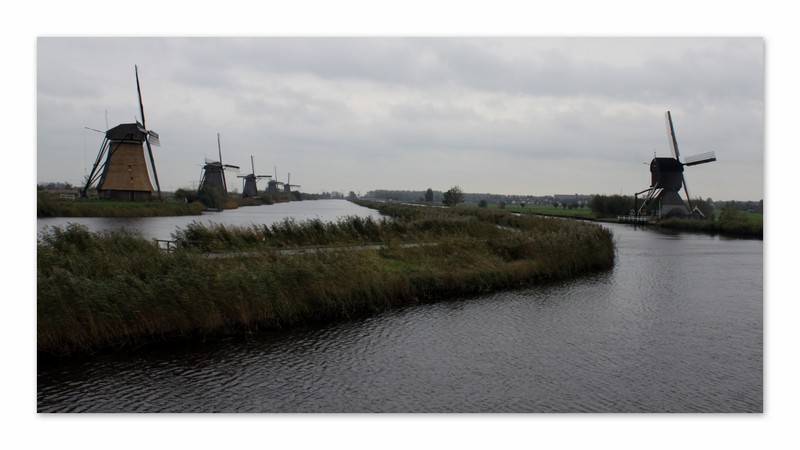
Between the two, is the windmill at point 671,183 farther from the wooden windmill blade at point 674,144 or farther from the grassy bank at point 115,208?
the grassy bank at point 115,208

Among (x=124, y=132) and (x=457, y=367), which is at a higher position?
(x=124, y=132)

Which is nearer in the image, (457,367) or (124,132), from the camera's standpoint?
(457,367)

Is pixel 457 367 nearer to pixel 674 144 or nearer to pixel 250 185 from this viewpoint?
pixel 674 144

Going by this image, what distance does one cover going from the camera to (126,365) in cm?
962

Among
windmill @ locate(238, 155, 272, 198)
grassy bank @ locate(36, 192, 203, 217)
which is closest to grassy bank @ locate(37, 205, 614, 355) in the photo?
grassy bank @ locate(36, 192, 203, 217)

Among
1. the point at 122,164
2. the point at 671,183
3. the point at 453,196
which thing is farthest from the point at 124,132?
the point at 671,183

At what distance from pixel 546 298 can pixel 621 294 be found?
10.1 ft

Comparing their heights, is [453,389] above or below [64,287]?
below

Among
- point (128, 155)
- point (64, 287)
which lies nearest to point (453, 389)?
point (64, 287)

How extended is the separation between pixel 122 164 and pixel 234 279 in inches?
1946

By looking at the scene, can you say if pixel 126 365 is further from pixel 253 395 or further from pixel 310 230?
pixel 310 230

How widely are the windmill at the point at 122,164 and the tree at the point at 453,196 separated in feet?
123

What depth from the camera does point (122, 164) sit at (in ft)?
177

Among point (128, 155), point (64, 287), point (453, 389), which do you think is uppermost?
point (128, 155)
